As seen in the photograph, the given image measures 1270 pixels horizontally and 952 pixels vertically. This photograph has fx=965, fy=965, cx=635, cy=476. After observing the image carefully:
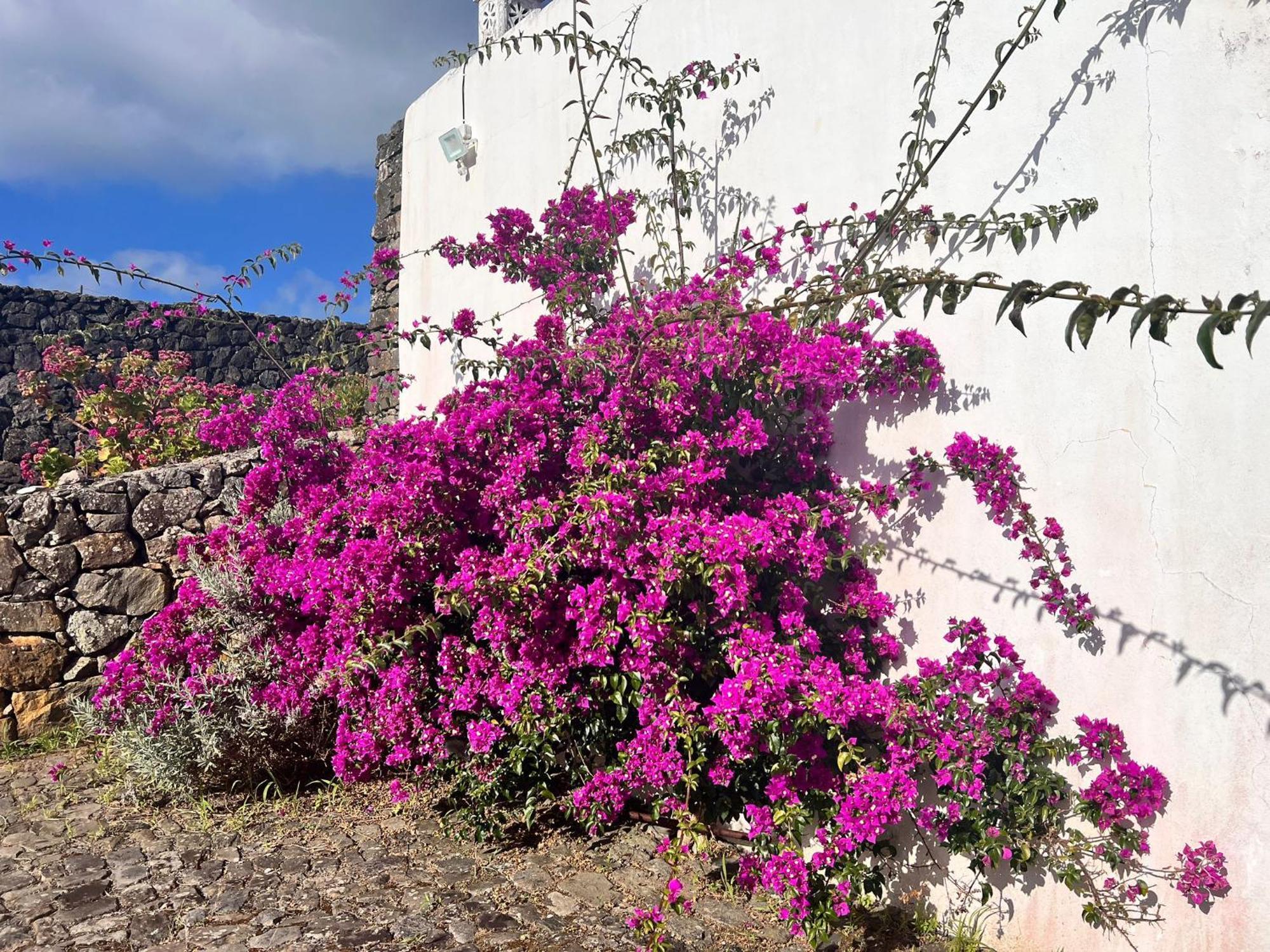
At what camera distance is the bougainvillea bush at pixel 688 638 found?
282cm

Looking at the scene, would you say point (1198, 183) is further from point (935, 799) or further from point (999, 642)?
point (935, 799)

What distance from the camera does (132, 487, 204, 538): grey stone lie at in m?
5.44

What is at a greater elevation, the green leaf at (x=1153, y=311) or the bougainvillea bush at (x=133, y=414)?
the bougainvillea bush at (x=133, y=414)

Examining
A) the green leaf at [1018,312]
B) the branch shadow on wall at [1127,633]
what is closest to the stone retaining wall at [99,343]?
the branch shadow on wall at [1127,633]

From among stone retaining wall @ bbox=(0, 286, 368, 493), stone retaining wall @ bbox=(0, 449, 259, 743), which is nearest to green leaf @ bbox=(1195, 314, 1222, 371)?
stone retaining wall @ bbox=(0, 449, 259, 743)

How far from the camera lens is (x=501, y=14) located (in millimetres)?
6215

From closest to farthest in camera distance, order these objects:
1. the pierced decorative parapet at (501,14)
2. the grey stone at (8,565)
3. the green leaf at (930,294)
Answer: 1. the green leaf at (930,294)
2. the grey stone at (8,565)
3. the pierced decorative parapet at (501,14)

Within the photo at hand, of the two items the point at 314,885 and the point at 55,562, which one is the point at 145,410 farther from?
Answer: the point at 314,885

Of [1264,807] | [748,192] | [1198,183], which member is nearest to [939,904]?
[1264,807]

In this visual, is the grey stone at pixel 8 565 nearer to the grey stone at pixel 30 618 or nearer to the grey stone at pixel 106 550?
the grey stone at pixel 30 618

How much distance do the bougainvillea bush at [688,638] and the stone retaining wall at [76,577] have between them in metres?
1.15

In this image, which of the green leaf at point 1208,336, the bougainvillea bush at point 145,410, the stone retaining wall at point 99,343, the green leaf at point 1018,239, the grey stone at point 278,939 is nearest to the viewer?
the green leaf at point 1208,336

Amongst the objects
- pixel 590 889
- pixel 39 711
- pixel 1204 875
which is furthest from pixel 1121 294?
pixel 39 711

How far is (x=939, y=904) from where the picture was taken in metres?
3.10
